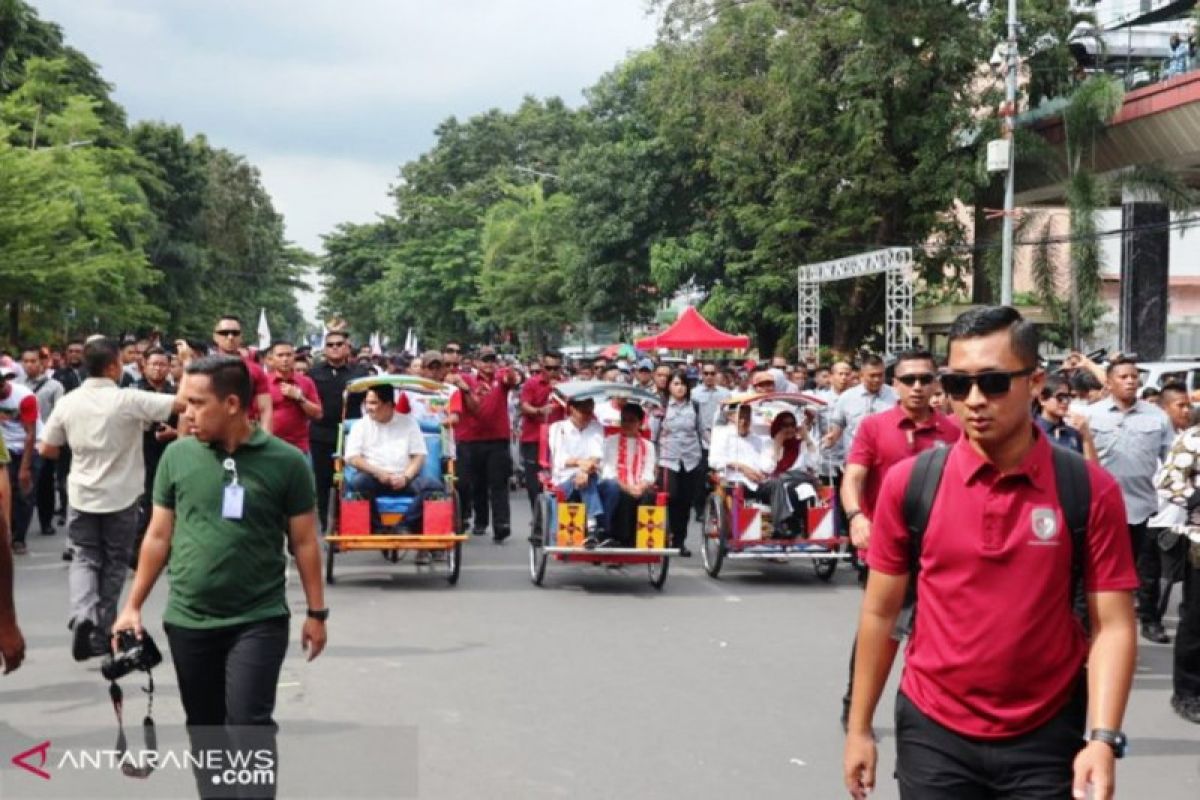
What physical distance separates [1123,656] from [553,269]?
165ft

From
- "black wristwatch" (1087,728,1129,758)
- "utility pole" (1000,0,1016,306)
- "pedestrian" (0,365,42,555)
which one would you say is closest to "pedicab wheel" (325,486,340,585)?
"pedestrian" (0,365,42,555)

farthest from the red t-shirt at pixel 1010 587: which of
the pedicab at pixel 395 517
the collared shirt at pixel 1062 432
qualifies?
the pedicab at pixel 395 517

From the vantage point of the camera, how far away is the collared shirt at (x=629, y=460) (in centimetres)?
1236

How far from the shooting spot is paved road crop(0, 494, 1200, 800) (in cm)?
615

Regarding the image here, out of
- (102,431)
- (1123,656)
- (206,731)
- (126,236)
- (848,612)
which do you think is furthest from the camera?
(126,236)

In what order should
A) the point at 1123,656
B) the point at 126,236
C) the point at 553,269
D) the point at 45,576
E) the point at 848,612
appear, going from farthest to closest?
the point at 553,269
the point at 126,236
the point at 45,576
the point at 848,612
the point at 1123,656

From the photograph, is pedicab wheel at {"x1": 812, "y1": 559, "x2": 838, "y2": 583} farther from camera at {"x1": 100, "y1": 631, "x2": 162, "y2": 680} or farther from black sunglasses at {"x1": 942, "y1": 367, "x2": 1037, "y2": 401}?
black sunglasses at {"x1": 942, "y1": 367, "x2": 1037, "y2": 401}

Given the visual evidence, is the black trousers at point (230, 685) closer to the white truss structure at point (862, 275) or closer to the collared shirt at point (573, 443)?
the collared shirt at point (573, 443)

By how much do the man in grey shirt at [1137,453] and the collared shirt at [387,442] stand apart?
5.43 metres

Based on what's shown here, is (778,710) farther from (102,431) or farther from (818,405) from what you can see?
(818,405)

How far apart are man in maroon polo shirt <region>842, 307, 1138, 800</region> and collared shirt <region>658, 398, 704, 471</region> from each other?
434 inches

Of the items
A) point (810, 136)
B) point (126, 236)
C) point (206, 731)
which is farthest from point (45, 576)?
point (126, 236)

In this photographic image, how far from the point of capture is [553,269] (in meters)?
53.2

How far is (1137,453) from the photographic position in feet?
33.4
